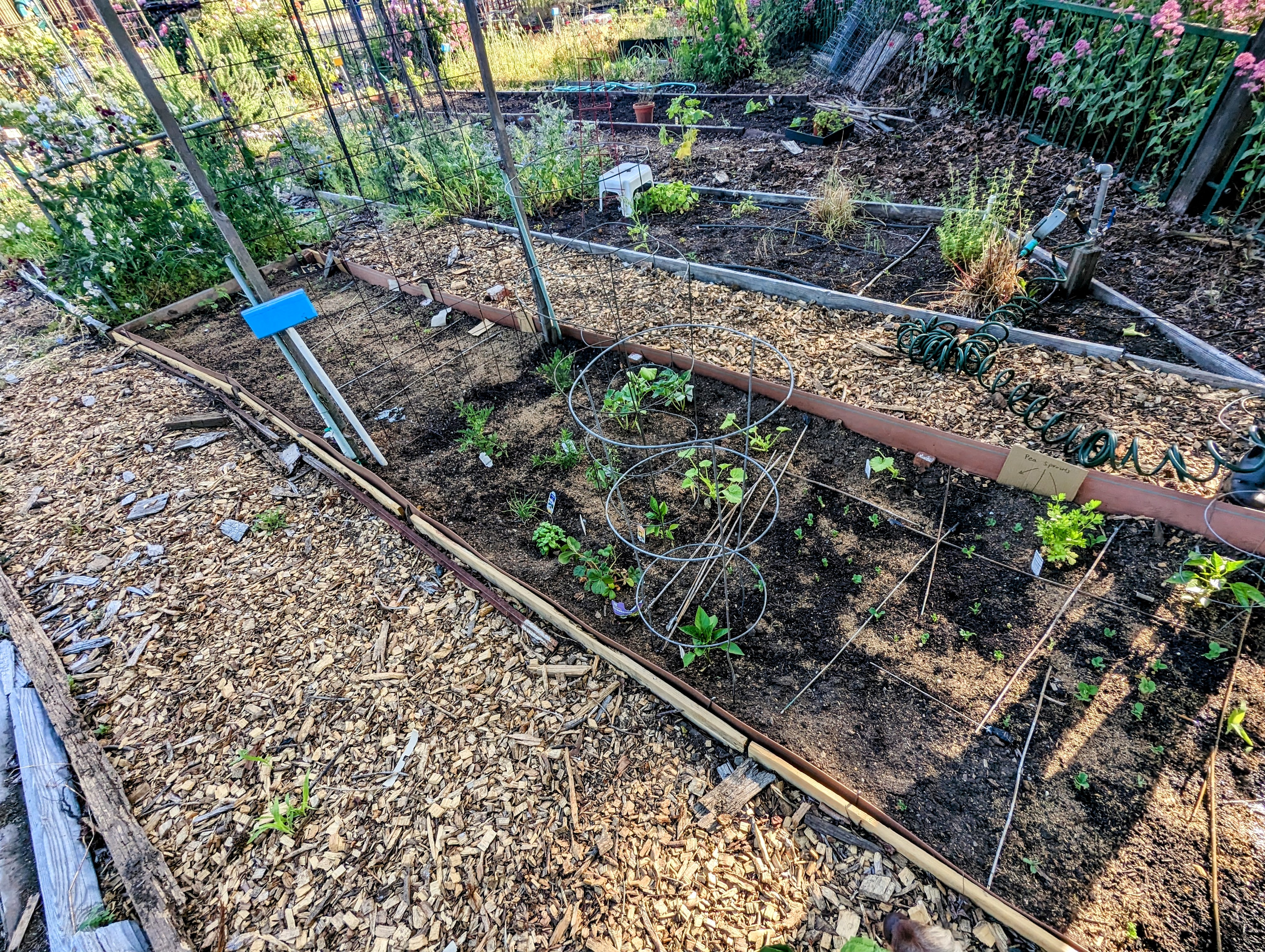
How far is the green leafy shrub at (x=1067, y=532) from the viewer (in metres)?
2.28

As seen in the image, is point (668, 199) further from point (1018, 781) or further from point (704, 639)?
point (1018, 781)

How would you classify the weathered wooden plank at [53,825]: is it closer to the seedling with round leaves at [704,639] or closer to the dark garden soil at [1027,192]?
the seedling with round leaves at [704,639]

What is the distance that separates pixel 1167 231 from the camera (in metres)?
3.84

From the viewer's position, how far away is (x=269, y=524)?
306 cm

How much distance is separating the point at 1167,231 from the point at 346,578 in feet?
19.1

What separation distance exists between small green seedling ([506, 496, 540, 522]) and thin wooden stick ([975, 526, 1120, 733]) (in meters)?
2.16

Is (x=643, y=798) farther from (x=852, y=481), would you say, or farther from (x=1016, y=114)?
(x=1016, y=114)

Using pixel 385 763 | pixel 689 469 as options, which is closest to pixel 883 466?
pixel 689 469

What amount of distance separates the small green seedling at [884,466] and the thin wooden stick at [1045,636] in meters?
0.83

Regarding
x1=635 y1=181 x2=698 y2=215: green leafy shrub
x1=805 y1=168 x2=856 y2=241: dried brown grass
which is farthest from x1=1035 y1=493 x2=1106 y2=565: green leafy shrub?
x1=635 y1=181 x2=698 y2=215: green leafy shrub

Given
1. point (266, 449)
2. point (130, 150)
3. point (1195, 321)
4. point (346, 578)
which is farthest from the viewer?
point (130, 150)

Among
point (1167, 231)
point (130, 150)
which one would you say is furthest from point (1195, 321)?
point (130, 150)

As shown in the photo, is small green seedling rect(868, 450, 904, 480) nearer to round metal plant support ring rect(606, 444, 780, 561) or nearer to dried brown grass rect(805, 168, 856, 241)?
round metal plant support ring rect(606, 444, 780, 561)

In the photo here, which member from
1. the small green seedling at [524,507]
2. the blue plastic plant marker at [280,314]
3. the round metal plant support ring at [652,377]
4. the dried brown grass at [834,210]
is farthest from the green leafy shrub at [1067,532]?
the blue plastic plant marker at [280,314]
